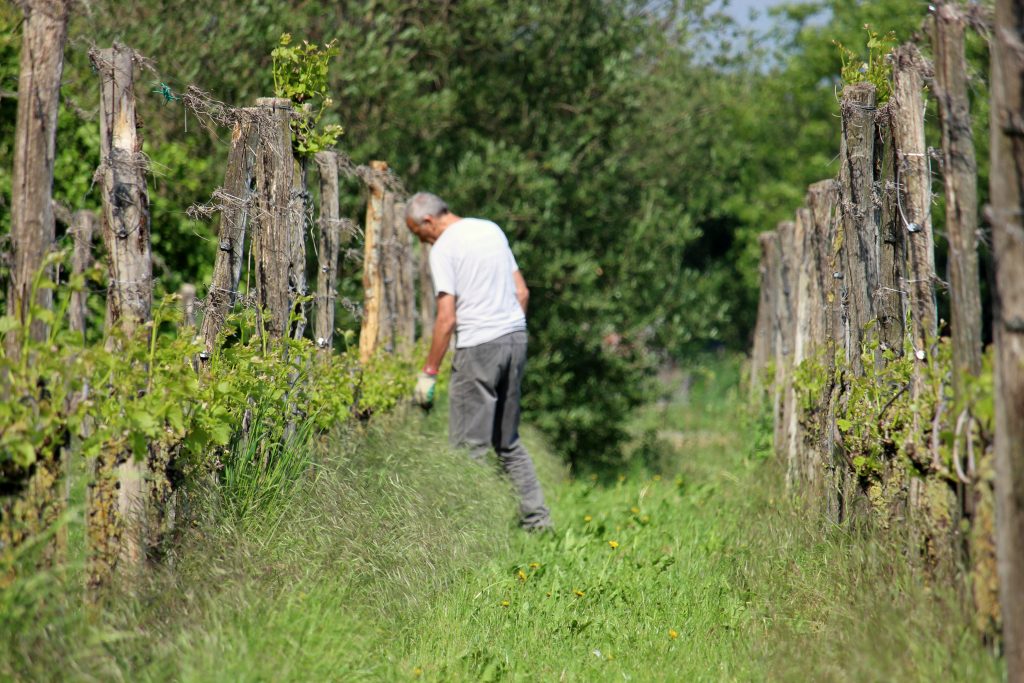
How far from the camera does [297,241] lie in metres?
5.72

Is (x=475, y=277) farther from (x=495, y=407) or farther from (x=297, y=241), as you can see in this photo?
(x=297, y=241)

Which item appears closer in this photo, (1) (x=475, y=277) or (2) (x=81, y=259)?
(1) (x=475, y=277)

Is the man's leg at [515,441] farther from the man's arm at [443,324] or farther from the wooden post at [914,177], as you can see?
the wooden post at [914,177]

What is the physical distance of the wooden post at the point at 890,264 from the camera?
16.2 ft

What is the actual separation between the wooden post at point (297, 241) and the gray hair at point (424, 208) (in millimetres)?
A: 1295

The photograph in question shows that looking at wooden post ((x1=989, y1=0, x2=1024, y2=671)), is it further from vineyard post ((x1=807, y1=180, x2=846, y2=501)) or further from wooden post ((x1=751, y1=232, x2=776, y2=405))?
wooden post ((x1=751, y1=232, x2=776, y2=405))

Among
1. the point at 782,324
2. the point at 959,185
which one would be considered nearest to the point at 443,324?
the point at 959,185

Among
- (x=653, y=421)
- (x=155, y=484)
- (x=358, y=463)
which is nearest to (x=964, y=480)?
(x=155, y=484)

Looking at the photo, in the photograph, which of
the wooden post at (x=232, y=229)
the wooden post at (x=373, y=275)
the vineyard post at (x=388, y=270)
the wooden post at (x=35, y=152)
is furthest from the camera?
the vineyard post at (x=388, y=270)

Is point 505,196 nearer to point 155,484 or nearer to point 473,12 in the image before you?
point 473,12

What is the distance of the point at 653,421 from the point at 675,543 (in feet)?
28.6

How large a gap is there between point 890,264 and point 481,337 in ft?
8.31

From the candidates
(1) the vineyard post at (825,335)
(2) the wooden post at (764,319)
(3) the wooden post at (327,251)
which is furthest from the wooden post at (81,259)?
(2) the wooden post at (764,319)

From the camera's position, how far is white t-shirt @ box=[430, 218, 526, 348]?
669 centimetres
